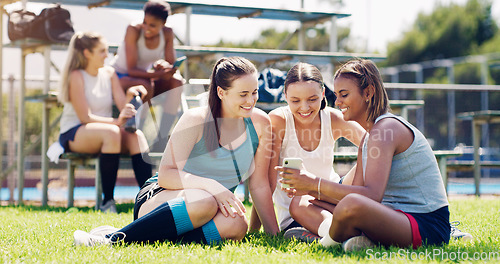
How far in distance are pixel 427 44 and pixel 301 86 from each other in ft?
120

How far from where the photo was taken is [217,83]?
3.29 meters

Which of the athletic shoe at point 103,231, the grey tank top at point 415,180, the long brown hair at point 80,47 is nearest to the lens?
the grey tank top at point 415,180

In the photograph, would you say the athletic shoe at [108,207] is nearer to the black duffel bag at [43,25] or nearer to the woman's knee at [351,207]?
the black duffel bag at [43,25]

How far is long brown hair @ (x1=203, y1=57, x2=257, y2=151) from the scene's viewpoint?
10.6 ft

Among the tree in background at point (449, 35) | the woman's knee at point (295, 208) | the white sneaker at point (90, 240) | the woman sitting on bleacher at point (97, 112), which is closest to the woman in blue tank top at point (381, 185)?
the woman's knee at point (295, 208)

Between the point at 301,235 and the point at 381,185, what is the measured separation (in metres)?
0.70

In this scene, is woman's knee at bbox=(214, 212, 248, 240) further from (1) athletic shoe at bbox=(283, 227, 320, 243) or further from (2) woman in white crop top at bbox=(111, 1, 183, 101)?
(2) woman in white crop top at bbox=(111, 1, 183, 101)

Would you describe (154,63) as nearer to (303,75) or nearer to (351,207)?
(303,75)

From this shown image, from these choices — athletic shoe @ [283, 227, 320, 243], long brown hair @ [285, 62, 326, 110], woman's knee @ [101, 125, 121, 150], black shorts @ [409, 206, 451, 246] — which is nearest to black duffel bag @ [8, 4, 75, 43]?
woman's knee @ [101, 125, 121, 150]

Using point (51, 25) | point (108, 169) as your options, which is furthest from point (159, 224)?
point (51, 25)

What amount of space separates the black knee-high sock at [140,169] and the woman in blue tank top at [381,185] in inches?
94.0

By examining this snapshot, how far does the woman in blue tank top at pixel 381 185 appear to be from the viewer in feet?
8.79

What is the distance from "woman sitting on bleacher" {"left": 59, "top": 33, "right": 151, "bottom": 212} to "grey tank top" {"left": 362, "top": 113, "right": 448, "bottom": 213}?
8.99 feet

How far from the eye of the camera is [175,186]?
308cm
